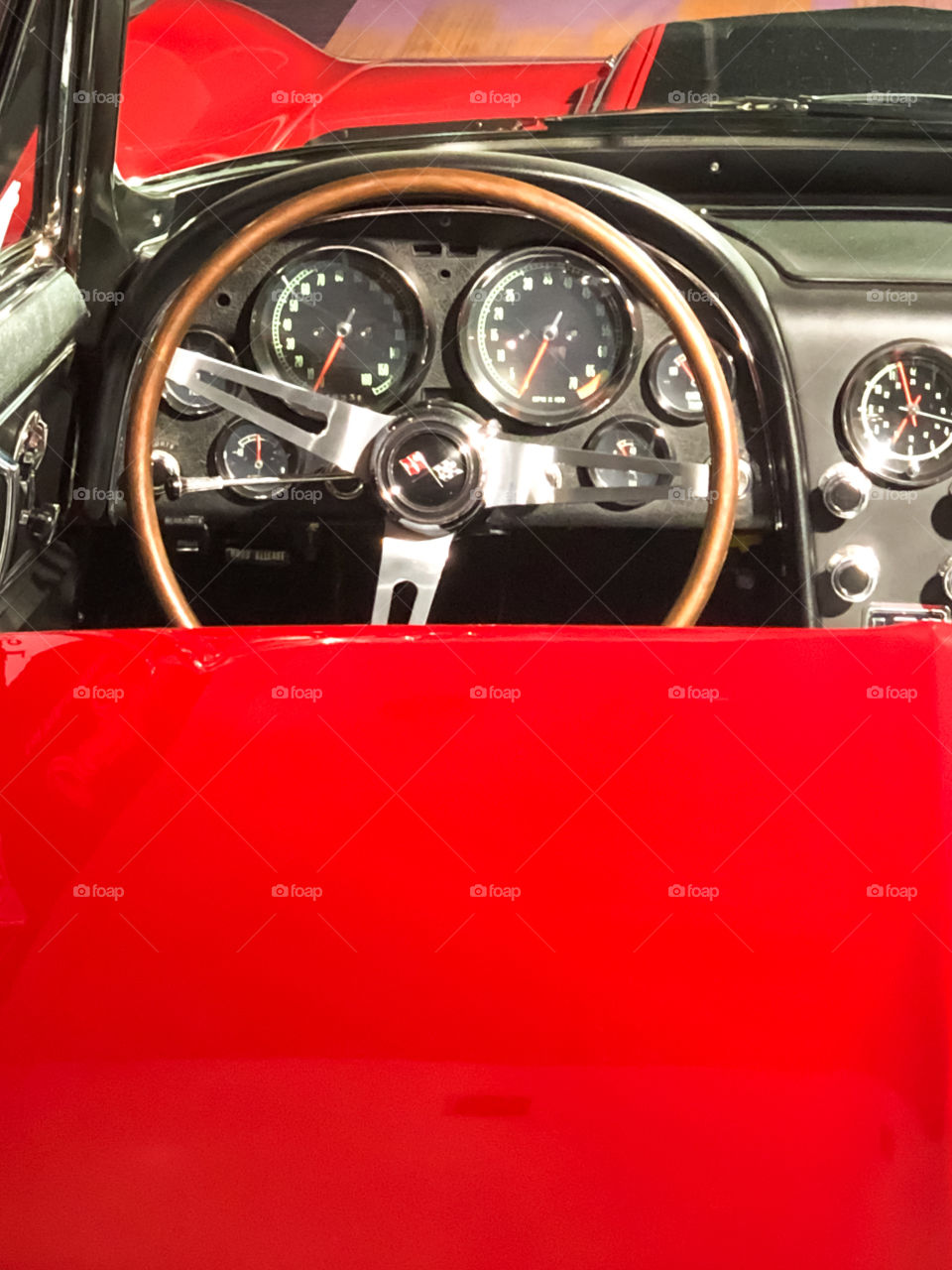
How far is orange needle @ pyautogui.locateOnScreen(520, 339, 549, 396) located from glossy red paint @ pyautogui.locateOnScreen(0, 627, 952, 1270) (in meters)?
0.97

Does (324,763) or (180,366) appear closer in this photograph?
(324,763)

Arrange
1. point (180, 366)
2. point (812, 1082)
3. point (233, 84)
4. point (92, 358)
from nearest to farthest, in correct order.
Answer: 1. point (812, 1082)
2. point (180, 366)
3. point (92, 358)
4. point (233, 84)

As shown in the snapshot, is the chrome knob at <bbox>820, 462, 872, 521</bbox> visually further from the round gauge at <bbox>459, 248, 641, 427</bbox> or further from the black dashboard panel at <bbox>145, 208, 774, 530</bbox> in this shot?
the round gauge at <bbox>459, 248, 641, 427</bbox>

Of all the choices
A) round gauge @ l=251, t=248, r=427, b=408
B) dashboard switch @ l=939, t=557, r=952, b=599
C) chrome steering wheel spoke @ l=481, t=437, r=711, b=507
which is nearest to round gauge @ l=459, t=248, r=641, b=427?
round gauge @ l=251, t=248, r=427, b=408

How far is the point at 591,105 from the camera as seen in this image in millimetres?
1959

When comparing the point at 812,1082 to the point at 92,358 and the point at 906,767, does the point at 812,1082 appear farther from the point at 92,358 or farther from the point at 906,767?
the point at 92,358

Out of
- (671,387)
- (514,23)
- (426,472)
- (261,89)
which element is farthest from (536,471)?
(261,89)

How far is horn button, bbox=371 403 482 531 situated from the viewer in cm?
144

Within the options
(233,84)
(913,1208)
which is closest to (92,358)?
(233,84)

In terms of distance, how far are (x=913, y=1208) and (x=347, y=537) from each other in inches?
46.9

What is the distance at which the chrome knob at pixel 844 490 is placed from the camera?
1.74 m

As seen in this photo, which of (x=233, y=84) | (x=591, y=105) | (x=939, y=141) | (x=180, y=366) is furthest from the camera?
(x=233, y=84)

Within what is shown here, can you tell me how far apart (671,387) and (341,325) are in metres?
0.49

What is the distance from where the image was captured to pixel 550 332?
174 centimetres
